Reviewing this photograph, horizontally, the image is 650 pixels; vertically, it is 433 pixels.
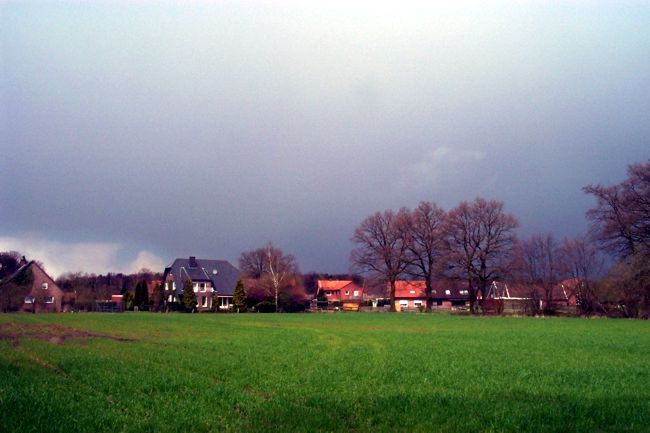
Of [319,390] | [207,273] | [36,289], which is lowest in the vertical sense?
[319,390]

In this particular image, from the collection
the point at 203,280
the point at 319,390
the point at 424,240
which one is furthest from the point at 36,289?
the point at 319,390

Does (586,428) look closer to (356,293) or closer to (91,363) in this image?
(91,363)

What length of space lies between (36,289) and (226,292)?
114ft

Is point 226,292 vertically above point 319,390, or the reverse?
point 226,292

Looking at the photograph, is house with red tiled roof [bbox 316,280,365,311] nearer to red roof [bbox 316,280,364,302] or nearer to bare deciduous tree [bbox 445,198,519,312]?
red roof [bbox 316,280,364,302]

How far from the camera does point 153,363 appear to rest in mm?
20516

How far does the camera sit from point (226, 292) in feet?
387

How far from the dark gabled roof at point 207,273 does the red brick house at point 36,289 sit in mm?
22649

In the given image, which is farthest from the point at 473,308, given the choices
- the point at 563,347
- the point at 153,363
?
the point at 153,363

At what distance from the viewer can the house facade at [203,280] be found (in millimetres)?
116062

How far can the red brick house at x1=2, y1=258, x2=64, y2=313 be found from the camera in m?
92.8

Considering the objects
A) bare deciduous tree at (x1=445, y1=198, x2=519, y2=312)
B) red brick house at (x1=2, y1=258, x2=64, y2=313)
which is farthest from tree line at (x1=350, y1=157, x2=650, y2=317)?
red brick house at (x1=2, y1=258, x2=64, y2=313)

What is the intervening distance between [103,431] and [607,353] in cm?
2337

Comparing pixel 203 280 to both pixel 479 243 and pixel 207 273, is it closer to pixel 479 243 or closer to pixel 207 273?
pixel 207 273
